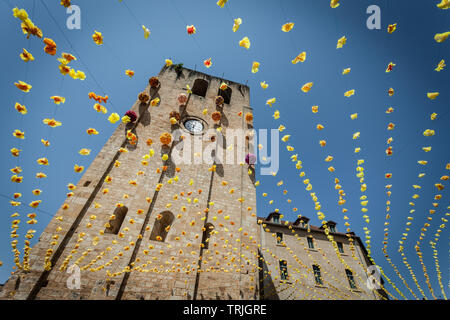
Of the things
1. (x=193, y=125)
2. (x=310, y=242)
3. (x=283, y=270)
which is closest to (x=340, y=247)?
(x=310, y=242)

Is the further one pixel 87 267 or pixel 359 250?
pixel 359 250

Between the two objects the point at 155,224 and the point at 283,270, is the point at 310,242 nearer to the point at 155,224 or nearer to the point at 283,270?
the point at 283,270

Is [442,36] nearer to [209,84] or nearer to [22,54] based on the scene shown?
[22,54]

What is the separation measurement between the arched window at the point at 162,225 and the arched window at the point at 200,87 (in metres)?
10.9

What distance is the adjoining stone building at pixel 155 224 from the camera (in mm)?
7754

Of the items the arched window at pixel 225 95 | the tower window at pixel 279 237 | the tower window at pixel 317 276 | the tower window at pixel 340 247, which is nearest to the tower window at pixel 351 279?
the tower window at pixel 340 247

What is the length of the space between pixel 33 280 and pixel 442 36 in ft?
43.8

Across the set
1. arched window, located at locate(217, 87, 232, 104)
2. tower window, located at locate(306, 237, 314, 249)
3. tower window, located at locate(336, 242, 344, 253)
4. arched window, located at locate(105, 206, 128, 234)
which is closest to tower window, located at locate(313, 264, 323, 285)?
tower window, located at locate(306, 237, 314, 249)

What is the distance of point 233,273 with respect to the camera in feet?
30.1

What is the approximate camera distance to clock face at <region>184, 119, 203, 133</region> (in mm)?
13962

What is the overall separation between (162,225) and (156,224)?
1.50 ft

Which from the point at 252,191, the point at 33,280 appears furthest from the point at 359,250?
the point at 33,280

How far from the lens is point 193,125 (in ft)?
46.6

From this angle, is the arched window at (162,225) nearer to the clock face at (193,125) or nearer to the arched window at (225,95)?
the clock face at (193,125)
